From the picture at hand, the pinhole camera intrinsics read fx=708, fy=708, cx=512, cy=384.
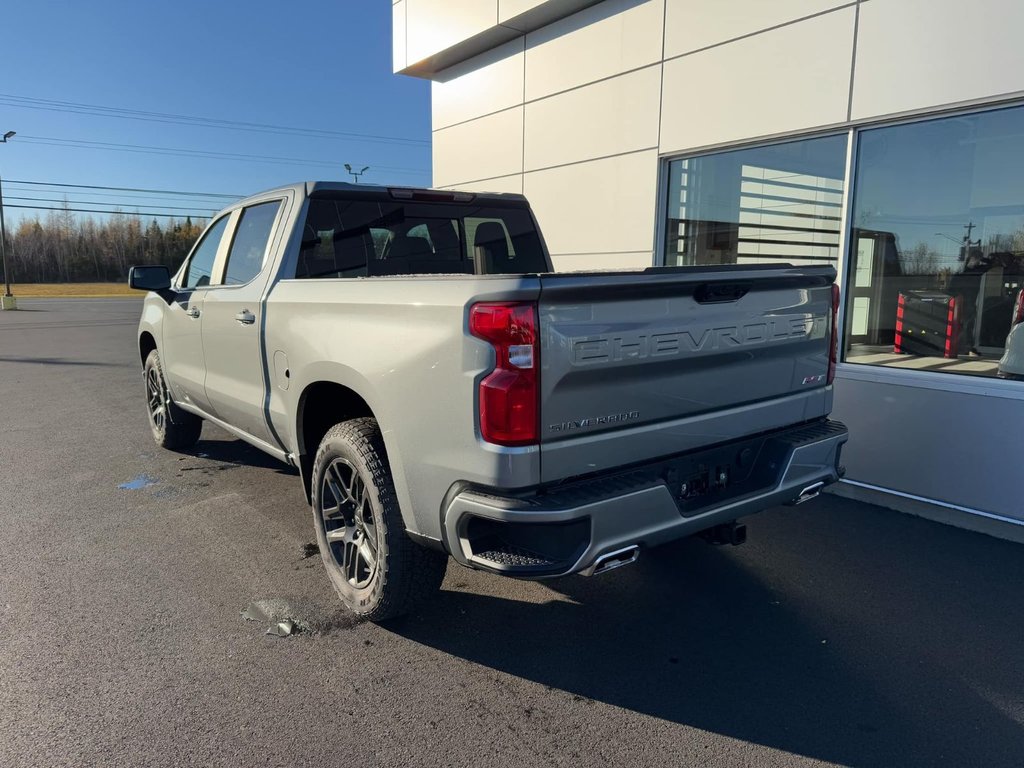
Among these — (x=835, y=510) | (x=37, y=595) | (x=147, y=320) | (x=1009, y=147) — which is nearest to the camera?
(x=37, y=595)

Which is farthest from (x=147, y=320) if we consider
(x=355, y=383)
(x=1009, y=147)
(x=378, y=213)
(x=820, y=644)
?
(x=1009, y=147)

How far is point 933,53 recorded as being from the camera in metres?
4.76

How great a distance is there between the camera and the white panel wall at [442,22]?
841 cm

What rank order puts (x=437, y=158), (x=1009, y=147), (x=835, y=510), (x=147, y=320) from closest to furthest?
1. (x=1009, y=147)
2. (x=835, y=510)
3. (x=147, y=320)
4. (x=437, y=158)

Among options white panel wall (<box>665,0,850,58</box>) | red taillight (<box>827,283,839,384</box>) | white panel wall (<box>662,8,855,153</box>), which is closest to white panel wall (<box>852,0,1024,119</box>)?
white panel wall (<box>662,8,855,153</box>)

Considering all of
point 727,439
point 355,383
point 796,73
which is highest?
point 796,73

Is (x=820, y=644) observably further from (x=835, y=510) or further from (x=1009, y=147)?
(x=1009, y=147)

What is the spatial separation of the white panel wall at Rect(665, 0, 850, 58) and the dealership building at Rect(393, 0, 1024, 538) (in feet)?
0.05

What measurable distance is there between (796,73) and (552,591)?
452cm

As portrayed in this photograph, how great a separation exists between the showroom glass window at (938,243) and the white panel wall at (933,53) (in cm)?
23

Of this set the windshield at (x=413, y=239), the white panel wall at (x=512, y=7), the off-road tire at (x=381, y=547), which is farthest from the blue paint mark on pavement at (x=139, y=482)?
the white panel wall at (x=512, y=7)

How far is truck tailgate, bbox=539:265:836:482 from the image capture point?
2.45 metres

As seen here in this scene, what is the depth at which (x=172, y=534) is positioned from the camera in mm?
4379

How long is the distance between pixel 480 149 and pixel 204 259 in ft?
16.2
